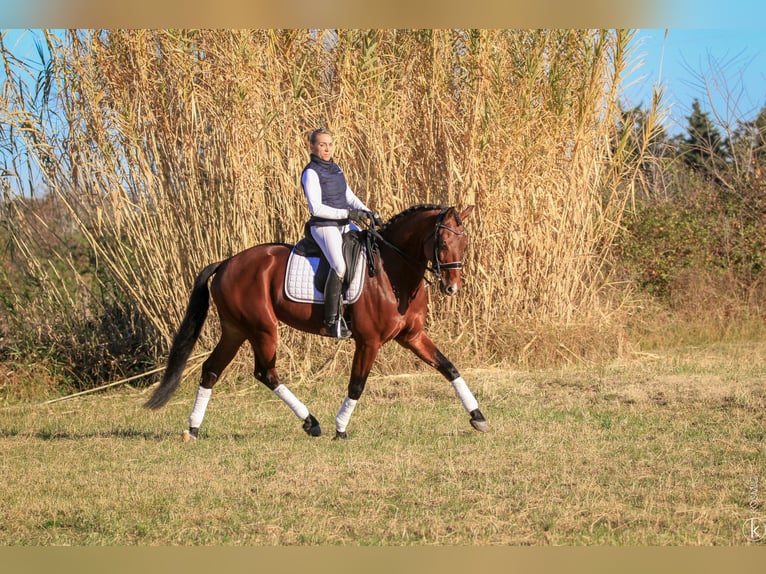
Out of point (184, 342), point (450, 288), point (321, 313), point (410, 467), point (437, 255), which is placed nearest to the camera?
point (410, 467)

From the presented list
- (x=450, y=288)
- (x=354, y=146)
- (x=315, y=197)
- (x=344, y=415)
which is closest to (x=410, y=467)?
(x=344, y=415)

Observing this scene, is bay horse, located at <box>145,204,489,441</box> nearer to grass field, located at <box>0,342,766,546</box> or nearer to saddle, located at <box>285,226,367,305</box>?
saddle, located at <box>285,226,367,305</box>

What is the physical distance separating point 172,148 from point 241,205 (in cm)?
90

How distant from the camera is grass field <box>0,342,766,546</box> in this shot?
4.83m

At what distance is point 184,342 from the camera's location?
740 centimetres

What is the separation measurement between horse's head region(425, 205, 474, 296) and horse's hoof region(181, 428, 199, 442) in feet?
7.19

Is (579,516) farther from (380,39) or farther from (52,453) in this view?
(380,39)

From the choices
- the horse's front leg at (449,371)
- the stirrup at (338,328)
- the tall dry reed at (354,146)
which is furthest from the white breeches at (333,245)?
the tall dry reed at (354,146)

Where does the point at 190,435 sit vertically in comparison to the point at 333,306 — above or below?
below

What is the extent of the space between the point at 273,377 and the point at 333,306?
2.49 ft

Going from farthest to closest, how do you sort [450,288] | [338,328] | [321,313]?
[321,313] → [338,328] → [450,288]

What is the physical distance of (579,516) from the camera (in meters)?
4.94

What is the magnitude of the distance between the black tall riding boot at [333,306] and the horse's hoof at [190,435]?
1.28 meters

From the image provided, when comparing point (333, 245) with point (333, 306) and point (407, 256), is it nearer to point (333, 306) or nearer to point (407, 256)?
point (333, 306)
